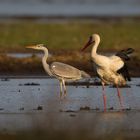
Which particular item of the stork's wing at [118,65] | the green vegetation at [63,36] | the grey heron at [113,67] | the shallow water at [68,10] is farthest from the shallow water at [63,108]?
the shallow water at [68,10]

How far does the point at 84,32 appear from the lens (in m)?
32.1

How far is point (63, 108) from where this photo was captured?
14172 mm

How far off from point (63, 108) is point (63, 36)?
53.4ft

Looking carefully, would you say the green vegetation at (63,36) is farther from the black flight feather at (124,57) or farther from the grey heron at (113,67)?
the black flight feather at (124,57)

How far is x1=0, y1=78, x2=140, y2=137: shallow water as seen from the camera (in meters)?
9.77

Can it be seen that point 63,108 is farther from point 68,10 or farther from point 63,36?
point 68,10

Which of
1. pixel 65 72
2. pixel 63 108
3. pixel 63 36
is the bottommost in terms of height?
pixel 63 108

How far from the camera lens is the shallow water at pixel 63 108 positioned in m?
9.77

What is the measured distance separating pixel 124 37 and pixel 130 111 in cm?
1616

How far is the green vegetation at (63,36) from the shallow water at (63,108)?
7.84 metres

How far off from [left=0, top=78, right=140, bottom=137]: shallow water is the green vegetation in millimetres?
7844

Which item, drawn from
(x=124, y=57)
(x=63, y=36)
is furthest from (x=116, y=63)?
(x=63, y=36)

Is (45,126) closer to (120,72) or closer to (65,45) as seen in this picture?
(120,72)

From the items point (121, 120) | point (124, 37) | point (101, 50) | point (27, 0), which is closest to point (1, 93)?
point (121, 120)
